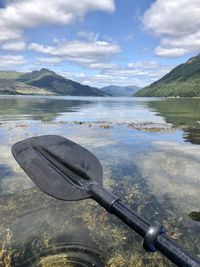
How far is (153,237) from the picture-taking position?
4.39 m

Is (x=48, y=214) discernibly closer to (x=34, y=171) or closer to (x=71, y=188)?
(x=34, y=171)

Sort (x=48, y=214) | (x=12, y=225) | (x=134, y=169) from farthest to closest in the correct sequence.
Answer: (x=134, y=169), (x=48, y=214), (x=12, y=225)

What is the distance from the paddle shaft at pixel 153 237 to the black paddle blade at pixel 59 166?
3.40 ft

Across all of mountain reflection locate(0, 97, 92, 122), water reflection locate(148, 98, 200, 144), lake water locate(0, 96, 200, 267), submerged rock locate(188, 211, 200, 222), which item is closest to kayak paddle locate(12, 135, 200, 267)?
lake water locate(0, 96, 200, 267)

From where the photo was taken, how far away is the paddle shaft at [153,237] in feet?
13.6

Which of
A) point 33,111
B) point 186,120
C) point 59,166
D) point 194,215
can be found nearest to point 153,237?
point 59,166

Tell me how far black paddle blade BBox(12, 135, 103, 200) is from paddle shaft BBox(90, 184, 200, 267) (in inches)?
40.8

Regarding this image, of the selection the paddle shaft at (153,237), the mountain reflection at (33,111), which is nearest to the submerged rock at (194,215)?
the paddle shaft at (153,237)

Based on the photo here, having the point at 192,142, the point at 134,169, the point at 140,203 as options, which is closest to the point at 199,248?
the point at 140,203

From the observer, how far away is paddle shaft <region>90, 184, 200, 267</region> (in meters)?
4.14

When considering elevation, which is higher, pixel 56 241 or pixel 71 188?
pixel 71 188

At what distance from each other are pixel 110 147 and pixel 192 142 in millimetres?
8640

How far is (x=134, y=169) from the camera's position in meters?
17.4

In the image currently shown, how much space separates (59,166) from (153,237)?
12.1 feet
